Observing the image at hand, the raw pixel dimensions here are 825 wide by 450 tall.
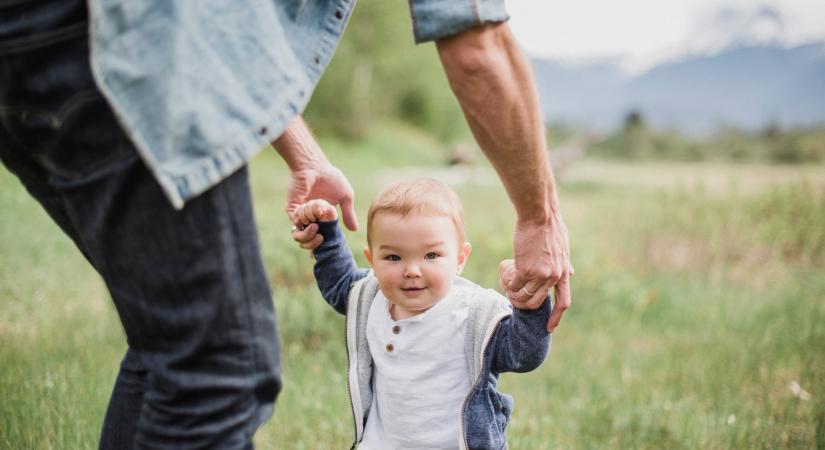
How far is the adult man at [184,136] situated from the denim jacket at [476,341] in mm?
693

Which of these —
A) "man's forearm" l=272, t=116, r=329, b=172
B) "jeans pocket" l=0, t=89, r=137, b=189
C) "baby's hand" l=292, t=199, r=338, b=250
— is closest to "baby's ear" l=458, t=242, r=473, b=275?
"baby's hand" l=292, t=199, r=338, b=250

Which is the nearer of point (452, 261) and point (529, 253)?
point (529, 253)

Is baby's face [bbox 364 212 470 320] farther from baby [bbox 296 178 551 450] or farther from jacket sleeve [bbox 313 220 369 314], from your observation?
jacket sleeve [bbox 313 220 369 314]

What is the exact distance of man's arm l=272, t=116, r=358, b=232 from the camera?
213cm

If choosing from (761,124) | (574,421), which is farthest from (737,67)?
(574,421)

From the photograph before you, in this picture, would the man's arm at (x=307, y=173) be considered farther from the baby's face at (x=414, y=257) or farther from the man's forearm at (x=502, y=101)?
the man's forearm at (x=502, y=101)

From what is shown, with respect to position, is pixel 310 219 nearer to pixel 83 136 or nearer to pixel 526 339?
pixel 526 339

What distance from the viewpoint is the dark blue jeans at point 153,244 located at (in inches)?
46.4

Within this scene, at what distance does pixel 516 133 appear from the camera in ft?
4.69

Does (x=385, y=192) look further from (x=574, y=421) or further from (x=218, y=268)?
(x=574, y=421)

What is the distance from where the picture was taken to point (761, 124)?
102 feet

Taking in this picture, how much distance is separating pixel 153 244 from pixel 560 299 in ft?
3.40

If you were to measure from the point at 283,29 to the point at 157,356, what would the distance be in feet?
2.31

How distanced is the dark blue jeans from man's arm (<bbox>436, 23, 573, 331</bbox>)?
0.49m
